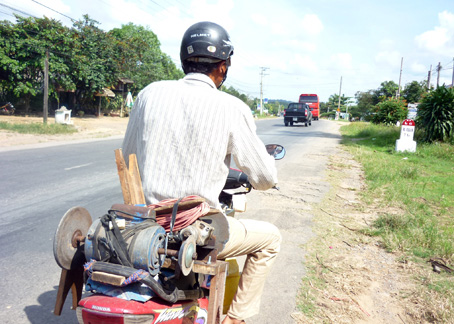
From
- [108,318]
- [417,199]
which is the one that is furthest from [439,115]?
[108,318]

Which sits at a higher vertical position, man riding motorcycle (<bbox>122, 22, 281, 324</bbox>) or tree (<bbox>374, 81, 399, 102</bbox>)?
tree (<bbox>374, 81, 399, 102</bbox>)

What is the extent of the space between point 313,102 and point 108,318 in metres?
48.4

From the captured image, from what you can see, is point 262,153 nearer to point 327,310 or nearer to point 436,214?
point 327,310

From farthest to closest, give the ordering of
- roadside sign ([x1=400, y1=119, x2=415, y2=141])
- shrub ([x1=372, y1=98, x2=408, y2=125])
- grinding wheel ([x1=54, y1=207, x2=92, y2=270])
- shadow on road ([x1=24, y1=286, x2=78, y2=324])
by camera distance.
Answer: shrub ([x1=372, y1=98, x2=408, y2=125]), roadside sign ([x1=400, y1=119, x2=415, y2=141]), shadow on road ([x1=24, y1=286, x2=78, y2=324]), grinding wheel ([x1=54, y1=207, x2=92, y2=270])

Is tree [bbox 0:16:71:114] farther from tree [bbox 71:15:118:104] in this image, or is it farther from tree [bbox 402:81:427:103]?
tree [bbox 402:81:427:103]

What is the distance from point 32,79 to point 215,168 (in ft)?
97.8

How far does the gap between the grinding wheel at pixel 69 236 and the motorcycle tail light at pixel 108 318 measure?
10.2 inches

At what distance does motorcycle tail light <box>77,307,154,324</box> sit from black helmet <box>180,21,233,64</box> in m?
1.38

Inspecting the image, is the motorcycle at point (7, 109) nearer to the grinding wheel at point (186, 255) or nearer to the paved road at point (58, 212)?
the paved road at point (58, 212)

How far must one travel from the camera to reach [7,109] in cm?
2881

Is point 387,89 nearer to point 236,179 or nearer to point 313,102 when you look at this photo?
point 313,102

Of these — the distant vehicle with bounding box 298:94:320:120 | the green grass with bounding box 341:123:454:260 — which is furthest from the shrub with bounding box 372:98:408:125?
the distant vehicle with bounding box 298:94:320:120

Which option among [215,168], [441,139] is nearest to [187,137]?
[215,168]

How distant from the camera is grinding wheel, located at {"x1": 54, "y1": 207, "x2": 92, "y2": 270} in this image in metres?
1.68
